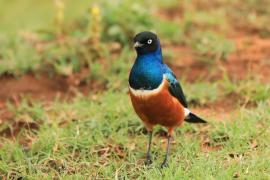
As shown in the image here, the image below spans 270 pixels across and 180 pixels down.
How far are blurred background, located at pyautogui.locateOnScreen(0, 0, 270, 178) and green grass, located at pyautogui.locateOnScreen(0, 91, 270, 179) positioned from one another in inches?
0.4

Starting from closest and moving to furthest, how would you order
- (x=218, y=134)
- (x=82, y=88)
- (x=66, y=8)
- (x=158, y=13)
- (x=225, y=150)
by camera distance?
(x=225, y=150)
(x=218, y=134)
(x=82, y=88)
(x=158, y=13)
(x=66, y=8)

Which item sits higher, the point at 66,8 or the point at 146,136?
the point at 66,8

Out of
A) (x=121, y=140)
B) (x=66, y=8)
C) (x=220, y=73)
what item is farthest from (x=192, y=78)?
(x=66, y=8)

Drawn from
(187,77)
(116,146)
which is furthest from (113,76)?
(116,146)

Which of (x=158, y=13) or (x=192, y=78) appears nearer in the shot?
(x=192, y=78)

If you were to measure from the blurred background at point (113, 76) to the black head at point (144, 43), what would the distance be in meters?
0.84

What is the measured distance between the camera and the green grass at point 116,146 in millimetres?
4578

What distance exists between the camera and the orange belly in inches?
182

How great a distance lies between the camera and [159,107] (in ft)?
15.4

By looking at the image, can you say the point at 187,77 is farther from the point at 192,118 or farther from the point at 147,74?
the point at 147,74

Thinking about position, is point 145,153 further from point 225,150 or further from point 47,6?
point 47,6

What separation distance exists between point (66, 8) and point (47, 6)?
1.87ft

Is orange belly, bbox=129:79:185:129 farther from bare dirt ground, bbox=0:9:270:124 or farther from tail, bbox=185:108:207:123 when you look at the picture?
bare dirt ground, bbox=0:9:270:124

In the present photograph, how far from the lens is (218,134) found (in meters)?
5.20
